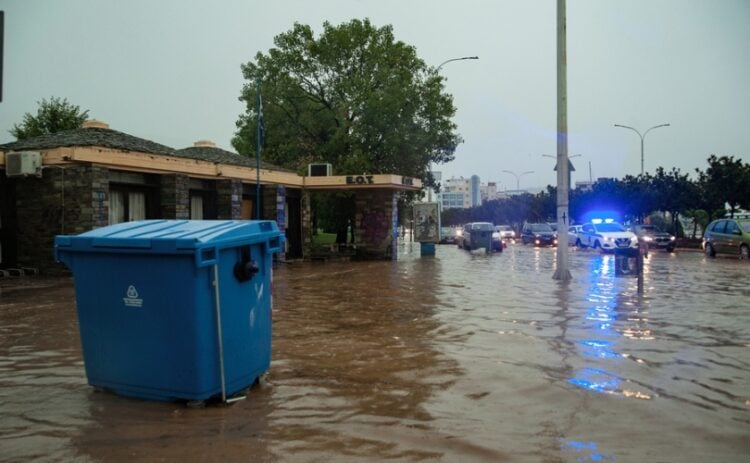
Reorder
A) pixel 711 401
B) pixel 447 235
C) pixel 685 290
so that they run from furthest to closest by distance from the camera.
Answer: pixel 447 235 → pixel 685 290 → pixel 711 401

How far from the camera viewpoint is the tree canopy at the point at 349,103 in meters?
30.8

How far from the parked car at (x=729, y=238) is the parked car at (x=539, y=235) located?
1337cm

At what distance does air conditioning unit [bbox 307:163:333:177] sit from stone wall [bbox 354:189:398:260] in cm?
242

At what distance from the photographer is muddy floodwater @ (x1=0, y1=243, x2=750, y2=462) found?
3.96 meters

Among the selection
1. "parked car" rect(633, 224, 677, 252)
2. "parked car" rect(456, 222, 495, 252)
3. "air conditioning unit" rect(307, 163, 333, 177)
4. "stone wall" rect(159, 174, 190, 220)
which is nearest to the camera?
"stone wall" rect(159, 174, 190, 220)

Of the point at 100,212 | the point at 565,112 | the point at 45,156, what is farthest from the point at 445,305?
the point at 45,156

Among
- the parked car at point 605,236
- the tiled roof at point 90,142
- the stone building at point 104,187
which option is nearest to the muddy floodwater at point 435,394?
the stone building at point 104,187

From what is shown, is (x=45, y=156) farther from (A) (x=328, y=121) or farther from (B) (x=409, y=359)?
(A) (x=328, y=121)

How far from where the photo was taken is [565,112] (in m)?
16.1

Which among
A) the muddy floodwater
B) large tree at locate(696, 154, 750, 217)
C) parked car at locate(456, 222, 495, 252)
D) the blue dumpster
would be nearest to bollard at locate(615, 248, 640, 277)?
the muddy floodwater

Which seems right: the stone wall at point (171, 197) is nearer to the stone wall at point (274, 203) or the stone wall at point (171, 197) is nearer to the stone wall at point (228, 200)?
the stone wall at point (228, 200)

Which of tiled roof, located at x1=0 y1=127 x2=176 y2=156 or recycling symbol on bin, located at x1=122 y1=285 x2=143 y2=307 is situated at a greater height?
tiled roof, located at x1=0 y1=127 x2=176 y2=156

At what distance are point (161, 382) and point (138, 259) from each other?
991mm

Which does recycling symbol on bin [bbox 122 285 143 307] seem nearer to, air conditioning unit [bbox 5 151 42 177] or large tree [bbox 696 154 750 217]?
air conditioning unit [bbox 5 151 42 177]
